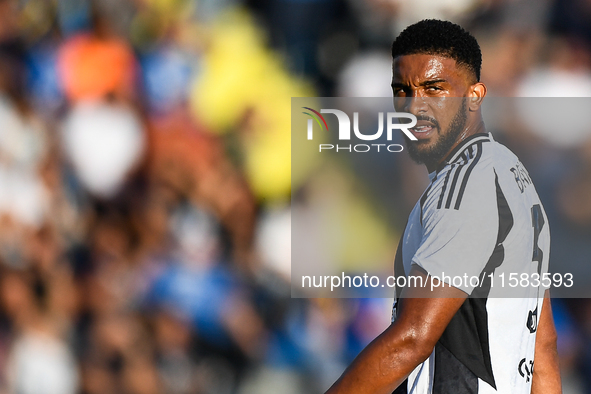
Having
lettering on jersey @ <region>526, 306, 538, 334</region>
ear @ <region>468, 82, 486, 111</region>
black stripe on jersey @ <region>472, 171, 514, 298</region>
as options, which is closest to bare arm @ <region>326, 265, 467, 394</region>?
black stripe on jersey @ <region>472, 171, 514, 298</region>

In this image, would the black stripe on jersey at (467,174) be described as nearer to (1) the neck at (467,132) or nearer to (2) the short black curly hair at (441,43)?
(1) the neck at (467,132)

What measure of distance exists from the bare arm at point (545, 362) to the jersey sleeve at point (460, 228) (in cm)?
38

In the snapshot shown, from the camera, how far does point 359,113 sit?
244cm

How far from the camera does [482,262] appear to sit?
1.06m

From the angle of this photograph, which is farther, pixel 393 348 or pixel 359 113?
pixel 359 113

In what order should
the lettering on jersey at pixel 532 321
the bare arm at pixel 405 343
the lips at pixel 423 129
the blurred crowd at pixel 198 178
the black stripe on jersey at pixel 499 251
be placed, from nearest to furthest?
the bare arm at pixel 405 343 < the black stripe on jersey at pixel 499 251 < the lettering on jersey at pixel 532 321 < the lips at pixel 423 129 < the blurred crowd at pixel 198 178

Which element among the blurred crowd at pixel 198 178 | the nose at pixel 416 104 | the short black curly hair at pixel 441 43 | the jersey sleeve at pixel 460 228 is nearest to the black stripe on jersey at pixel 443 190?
the jersey sleeve at pixel 460 228

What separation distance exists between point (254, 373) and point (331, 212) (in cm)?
85

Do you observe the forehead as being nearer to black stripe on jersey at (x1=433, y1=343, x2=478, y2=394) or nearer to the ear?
the ear

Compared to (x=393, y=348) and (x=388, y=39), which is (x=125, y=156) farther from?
(x=393, y=348)

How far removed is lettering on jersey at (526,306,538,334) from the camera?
3.95ft

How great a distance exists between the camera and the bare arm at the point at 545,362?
4.35ft

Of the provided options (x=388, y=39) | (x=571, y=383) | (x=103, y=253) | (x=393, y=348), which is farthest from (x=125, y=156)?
(x=571, y=383)

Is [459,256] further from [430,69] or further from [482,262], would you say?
[430,69]
